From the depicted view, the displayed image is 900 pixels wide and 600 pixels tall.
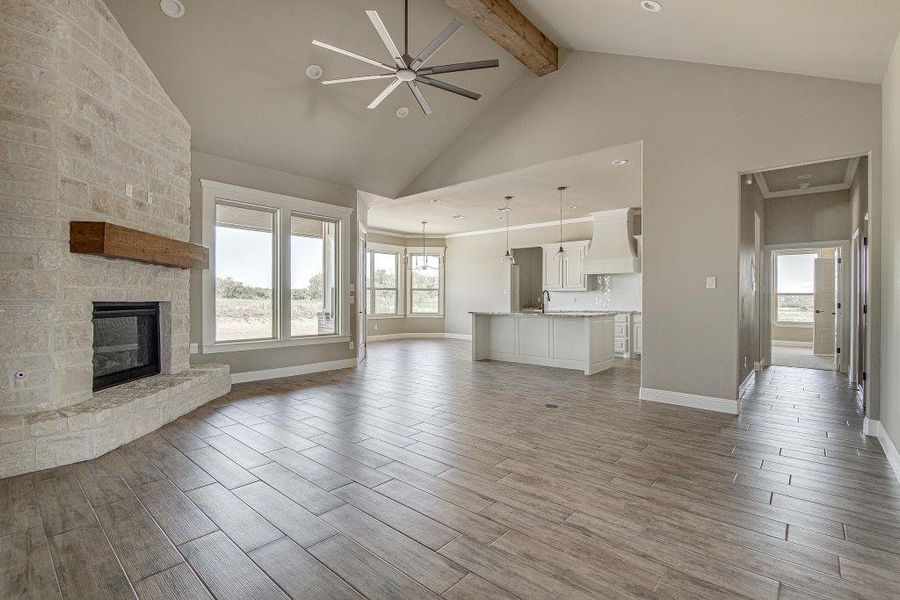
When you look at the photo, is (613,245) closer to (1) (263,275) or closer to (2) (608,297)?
(2) (608,297)

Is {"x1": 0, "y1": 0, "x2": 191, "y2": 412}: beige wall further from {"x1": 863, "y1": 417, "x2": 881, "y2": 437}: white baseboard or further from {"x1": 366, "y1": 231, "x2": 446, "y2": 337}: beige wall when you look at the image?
{"x1": 366, "y1": 231, "x2": 446, "y2": 337}: beige wall

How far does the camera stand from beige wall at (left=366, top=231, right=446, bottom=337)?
36.1ft

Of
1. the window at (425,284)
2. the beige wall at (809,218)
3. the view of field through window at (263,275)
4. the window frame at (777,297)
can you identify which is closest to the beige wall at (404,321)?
the window at (425,284)

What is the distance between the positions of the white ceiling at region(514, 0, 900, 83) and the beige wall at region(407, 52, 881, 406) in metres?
0.19

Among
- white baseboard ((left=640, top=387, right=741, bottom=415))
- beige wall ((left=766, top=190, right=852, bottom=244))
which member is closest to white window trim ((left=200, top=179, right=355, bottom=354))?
white baseboard ((left=640, top=387, right=741, bottom=415))

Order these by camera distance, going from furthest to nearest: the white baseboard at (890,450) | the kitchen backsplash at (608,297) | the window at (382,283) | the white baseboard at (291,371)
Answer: the window at (382,283) → the kitchen backsplash at (608,297) → the white baseboard at (291,371) → the white baseboard at (890,450)

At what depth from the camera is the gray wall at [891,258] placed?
9.23ft

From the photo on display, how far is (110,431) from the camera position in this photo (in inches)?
123

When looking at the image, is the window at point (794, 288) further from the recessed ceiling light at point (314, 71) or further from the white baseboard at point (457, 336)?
the recessed ceiling light at point (314, 71)

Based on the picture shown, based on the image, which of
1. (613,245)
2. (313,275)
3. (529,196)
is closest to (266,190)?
(313,275)

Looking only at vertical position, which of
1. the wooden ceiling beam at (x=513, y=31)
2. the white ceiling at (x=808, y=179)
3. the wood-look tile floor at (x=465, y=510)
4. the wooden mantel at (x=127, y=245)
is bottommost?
the wood-look tile floor at (x=465, y=510)

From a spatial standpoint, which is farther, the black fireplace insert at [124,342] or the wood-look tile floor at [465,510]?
the black fireplace insert at [124,342]

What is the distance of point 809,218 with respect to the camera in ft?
22.0

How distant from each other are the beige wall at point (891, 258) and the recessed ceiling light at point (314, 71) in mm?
4812
